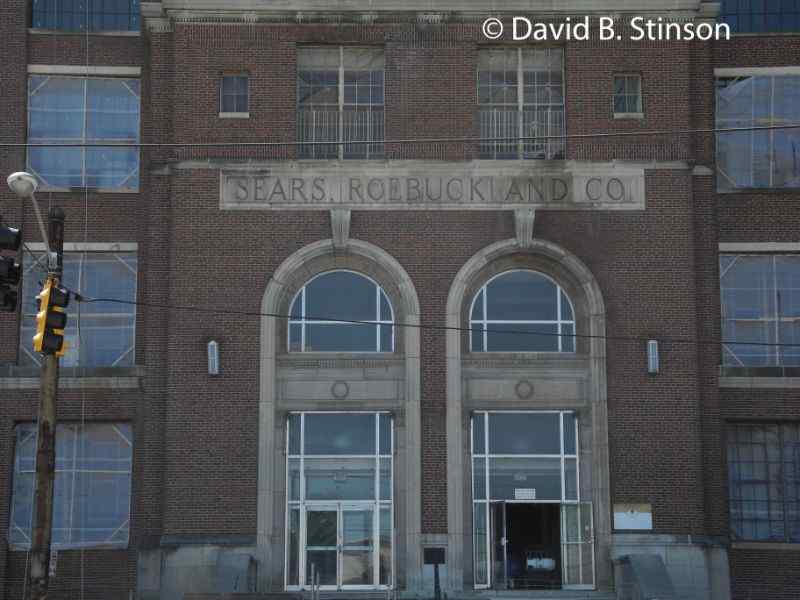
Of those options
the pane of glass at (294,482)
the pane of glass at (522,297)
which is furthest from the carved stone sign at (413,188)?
the pane of glass at (294,482)

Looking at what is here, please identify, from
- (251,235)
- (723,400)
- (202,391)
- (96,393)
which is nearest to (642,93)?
(723,400)

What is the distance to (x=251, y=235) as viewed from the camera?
31438 millimetres

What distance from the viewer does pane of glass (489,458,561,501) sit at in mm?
30953

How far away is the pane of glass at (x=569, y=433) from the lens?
3120cm

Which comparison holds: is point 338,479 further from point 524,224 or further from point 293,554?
point 524,224

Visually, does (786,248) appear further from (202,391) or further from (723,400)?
(202,391)

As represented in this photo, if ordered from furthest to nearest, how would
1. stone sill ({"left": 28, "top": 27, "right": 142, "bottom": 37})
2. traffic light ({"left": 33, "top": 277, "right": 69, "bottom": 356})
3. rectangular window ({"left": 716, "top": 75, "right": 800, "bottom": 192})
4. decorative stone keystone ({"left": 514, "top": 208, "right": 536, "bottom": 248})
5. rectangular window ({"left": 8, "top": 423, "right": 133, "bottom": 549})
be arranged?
1. stone sill ({"left": 28, "top": 27, "right": 142, "bottom": 37})
2. rectangular window ({"left": 716, "top": 75, "right": 800, "bottom": 192})
3. rectangular window ({"left": 8, "top": 423, "right": 133, "bottom": 549})
4. decorative stone keystone ({"left": 514, "top": 208, "right": 536, "bottom": 248})
5. traffic light ({"left": 33, "top": 277, "right": 69, "bottom": 356})

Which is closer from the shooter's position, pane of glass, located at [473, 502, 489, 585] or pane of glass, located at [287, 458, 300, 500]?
pane of glass, located at [473, 502, 489, 585]

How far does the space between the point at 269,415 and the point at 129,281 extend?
5.02m

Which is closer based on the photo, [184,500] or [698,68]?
[184,500]

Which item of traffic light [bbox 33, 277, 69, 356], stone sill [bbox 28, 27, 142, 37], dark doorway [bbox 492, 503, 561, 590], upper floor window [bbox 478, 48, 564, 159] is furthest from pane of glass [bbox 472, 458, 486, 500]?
stone sill [bbox 28, 27, 142, 37]

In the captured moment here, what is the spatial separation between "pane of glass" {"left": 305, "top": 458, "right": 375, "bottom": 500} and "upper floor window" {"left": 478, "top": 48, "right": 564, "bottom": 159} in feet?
25.2

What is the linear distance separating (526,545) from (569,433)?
2.64 meters

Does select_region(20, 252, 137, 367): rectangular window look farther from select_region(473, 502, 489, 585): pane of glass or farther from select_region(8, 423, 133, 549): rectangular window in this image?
select_region(473, 502, 489, 585): pane of glass
